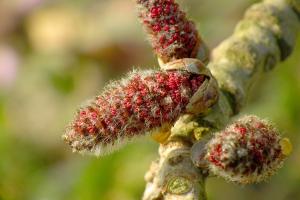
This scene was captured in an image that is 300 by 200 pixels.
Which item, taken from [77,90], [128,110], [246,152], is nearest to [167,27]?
[128,110]

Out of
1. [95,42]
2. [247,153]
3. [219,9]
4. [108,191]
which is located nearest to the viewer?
[247,153]

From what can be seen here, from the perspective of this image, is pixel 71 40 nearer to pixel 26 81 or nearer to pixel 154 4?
pixel 26 81

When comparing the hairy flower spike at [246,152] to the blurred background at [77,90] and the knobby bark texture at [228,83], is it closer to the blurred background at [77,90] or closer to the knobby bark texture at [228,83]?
the knobby bark texture at [228,83]

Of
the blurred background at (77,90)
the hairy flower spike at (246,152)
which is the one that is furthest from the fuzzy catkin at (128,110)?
the blurred background at (77,90)

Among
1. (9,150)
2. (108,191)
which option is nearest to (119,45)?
(9,150)

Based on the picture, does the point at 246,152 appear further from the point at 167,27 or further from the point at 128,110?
the point at 167,27
